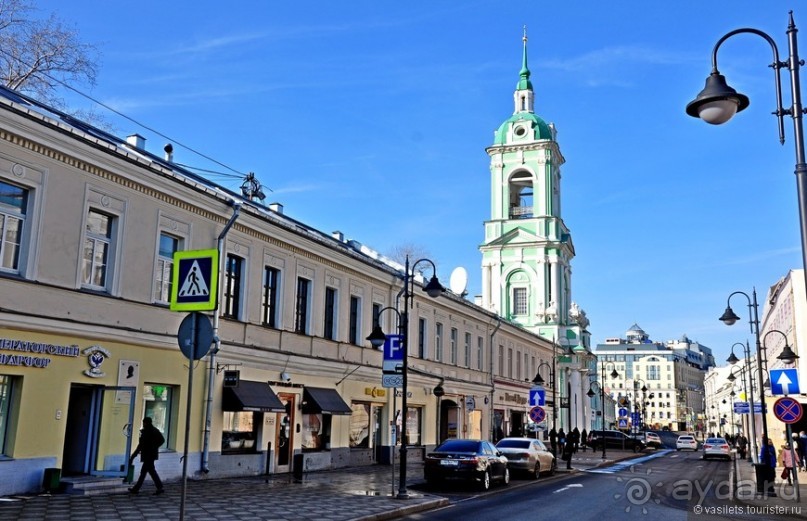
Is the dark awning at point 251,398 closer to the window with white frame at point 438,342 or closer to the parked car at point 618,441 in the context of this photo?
the window with white frame at point 438,342

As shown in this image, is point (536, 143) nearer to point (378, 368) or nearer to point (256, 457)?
point (378, 368)

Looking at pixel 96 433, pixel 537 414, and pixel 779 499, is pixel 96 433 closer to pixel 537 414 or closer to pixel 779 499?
pixel 779 499

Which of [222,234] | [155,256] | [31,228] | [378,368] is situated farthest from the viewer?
[378,368]

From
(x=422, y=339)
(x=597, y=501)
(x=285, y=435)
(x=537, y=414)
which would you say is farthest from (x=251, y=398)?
(x=422, y=339)

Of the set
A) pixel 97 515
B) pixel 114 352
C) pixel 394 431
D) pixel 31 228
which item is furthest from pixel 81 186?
pixel 394 431

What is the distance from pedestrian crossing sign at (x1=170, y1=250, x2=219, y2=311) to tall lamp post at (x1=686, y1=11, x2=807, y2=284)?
21.2ft

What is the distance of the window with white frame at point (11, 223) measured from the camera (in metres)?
15.9

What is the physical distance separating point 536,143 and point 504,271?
38.1 ft

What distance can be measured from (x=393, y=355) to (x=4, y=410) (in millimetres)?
9455

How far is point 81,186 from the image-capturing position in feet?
58.1

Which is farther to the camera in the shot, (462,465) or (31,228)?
(462,465)

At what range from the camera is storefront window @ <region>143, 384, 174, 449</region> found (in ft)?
64.0

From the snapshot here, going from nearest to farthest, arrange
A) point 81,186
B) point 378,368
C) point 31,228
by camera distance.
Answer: point 31,228 < point 81,186 < point 378,368

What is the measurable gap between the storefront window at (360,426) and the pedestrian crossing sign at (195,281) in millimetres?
19480
